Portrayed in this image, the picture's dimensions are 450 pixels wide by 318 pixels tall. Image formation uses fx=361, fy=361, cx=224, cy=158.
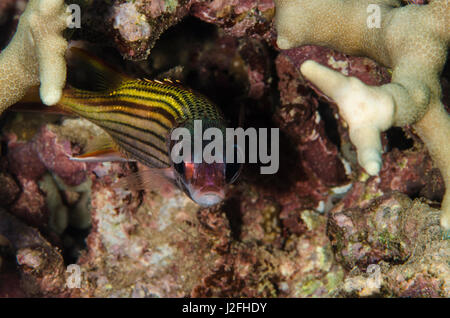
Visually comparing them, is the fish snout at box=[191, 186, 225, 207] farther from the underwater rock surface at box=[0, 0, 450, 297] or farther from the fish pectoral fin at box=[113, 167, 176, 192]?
the underwater rock surface at box=[0, 0, 450, 297]

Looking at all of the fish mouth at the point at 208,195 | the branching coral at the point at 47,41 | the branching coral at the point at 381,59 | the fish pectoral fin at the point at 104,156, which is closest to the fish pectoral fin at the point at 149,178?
the fish pectoral fin at the point at 104,156

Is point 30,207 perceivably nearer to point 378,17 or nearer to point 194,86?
point 194,86

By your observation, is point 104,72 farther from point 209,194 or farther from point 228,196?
point 228,196

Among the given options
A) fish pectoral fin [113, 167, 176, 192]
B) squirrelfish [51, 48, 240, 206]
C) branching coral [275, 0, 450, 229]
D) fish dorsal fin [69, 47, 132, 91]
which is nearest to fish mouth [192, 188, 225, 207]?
squirrelfish [51, 48, 240, 206]

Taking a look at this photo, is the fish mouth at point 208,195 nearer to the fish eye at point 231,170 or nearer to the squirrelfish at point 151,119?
the squirrelfish at point 151,119

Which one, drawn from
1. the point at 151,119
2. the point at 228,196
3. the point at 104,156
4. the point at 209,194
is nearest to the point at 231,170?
the point at 209,194
